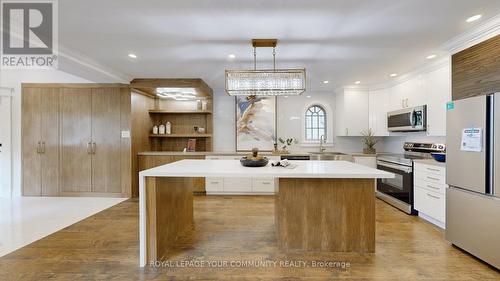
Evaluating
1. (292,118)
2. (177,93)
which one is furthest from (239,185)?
(177,93)

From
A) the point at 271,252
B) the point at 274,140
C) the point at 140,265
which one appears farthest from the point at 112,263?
the point at 274,140

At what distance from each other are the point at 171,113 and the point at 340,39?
159 inches

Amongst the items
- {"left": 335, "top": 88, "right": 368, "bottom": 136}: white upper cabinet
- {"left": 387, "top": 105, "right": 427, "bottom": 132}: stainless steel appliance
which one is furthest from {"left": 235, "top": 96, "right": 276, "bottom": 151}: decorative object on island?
{"left": 387, "top": 105, "right": 427, "bottom": 132}: stainless steel appliance

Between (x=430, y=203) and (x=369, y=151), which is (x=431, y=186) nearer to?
(x=430, y=203)

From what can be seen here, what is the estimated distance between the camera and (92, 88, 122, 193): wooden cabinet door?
4523 mm

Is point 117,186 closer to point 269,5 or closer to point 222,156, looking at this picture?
point 222,156

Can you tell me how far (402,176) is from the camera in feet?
12.0

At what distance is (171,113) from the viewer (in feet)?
17.9

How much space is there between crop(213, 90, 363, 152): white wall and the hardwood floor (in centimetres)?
229

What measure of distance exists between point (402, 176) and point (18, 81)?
719 cm

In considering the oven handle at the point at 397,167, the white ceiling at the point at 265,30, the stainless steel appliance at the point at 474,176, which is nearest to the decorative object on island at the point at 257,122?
the white ceiling at the point at 265,30

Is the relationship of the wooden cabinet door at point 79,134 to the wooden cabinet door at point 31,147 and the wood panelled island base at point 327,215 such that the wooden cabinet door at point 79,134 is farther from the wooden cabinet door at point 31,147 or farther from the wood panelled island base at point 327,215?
the wood panelled island base at point 327,215

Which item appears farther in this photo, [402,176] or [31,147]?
[31,147]

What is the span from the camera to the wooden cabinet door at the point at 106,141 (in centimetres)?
→ 452
